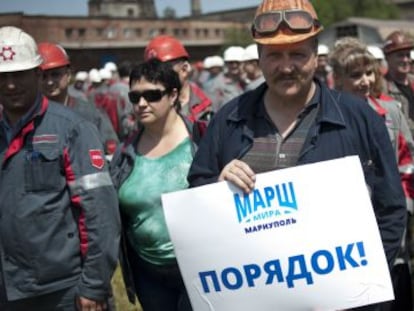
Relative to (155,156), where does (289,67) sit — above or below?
above

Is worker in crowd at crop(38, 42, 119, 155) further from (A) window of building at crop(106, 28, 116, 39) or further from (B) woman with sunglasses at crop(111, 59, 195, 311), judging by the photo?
(A) window of building at crop(106, 28, 116, 39)

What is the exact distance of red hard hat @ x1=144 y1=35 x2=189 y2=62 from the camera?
18.6ft

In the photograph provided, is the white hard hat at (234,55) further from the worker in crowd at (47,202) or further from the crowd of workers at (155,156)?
the worker in crowd at (47,202)

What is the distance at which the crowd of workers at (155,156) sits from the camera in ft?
9.17

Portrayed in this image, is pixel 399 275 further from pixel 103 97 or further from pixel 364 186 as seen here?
pixel 103 97

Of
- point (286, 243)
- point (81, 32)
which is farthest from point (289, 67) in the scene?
point (81, 32)

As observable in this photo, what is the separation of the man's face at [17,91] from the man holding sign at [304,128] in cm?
114

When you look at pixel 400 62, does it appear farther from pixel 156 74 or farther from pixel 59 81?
pixel 156 74

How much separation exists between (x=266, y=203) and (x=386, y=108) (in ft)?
5.84

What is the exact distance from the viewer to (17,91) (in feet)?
11.5

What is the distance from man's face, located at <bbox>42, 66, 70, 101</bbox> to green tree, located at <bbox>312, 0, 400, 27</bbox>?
6168 cm

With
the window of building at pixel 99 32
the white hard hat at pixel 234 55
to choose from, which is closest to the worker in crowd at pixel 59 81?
the white hard hat at pixel 234 55

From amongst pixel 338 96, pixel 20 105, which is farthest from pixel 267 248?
pixel 20 105

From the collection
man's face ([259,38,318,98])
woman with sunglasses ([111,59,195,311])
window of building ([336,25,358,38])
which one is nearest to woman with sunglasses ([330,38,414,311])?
woman with sunglasses ([111,59,195,311])
